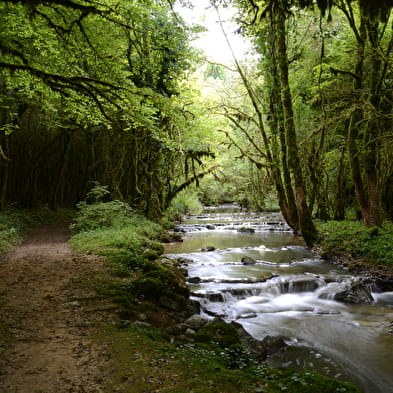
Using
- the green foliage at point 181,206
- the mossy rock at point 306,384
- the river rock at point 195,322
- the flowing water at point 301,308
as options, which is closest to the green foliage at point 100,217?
the flowing water at point 301,308

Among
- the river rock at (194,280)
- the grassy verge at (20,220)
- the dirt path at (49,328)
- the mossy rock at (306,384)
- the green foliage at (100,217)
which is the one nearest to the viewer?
the dirt path at (49,328)

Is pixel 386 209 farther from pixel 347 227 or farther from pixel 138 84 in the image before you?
pixel 138 84

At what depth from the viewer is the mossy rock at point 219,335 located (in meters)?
4.80

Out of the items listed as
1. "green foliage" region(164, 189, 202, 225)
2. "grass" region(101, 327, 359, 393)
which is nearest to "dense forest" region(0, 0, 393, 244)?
"green foliage" region(164, 189, 202, 225)

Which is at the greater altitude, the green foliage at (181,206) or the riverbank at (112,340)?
the green foliage at (181,206)

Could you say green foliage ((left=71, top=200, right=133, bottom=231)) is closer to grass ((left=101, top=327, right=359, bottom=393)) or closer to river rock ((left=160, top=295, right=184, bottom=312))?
river rock ((left=160, top=295, right=184, bottom=312))

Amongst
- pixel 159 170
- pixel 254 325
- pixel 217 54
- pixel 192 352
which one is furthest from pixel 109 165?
pixel 192 352

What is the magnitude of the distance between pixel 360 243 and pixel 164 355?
8751 millimetres

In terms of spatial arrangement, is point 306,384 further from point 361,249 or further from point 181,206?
point 181,206

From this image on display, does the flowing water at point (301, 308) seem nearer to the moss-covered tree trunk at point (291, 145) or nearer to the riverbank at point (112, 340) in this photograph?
the moss-covered tree trunk at point (291, 145)

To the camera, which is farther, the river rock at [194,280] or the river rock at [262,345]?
the river rock at [194,280]

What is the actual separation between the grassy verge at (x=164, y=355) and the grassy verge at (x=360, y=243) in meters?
6.16

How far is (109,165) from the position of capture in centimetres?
1803

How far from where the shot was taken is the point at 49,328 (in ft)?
14.4
